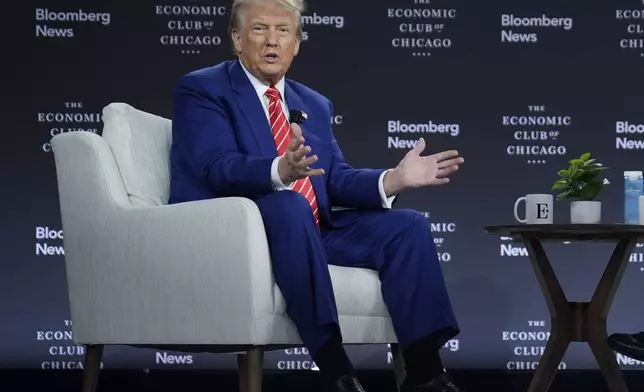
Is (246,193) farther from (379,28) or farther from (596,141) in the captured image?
(596,141)

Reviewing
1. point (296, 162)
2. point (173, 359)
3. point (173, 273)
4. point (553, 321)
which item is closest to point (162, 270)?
point (173, 273)

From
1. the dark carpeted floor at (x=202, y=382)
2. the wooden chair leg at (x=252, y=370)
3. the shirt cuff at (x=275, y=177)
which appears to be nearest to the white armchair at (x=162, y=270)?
the wooden chair leg at (x=252, y=370)

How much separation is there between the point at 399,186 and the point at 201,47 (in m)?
2.09

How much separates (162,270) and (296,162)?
52 centimetres

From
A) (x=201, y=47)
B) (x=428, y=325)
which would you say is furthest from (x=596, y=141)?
(x=428, y=325)

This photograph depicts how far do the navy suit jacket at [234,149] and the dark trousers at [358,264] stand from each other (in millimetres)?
87

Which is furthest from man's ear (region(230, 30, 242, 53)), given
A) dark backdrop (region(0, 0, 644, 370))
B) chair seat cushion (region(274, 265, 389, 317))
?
dark backdrop (region(0, 0, 644, 370))

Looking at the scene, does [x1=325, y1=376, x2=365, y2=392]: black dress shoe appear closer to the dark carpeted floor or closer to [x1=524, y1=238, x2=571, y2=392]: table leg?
[x1=524, y1=238, x2=571, y2=392]: table leg

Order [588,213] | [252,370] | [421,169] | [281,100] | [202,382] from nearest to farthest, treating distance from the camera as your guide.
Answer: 1. [252,370]
2. [421,169]
3. [281,100]
4. [588,213]
5. [202,382]

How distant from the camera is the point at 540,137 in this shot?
198 inches

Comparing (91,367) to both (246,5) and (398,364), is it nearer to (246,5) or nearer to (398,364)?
(398,364)

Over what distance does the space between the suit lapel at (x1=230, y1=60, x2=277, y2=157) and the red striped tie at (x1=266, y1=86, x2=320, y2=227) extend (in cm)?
3

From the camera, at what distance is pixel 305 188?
335 centimetres

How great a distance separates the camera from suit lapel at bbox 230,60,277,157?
3.26 m
